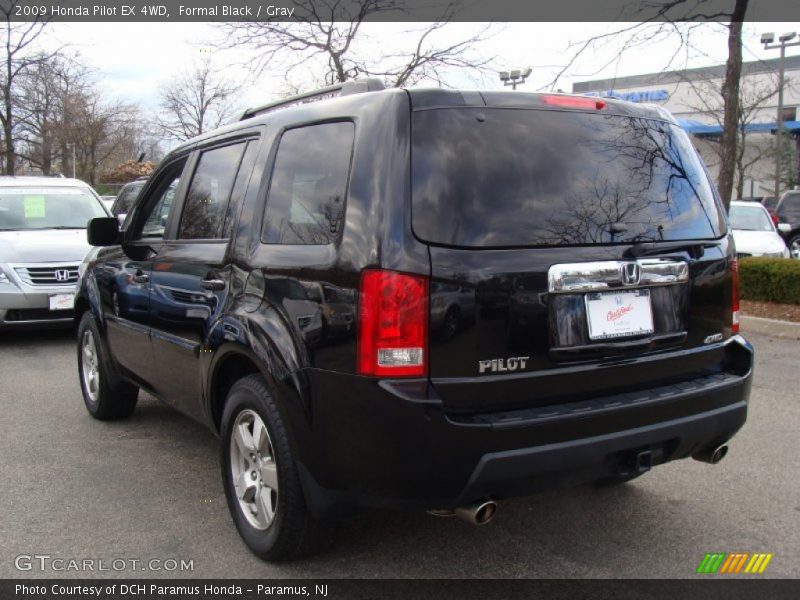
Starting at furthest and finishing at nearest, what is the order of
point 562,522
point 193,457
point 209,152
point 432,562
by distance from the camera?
point 193,457, point 209,152, point 562,522, point 432,562

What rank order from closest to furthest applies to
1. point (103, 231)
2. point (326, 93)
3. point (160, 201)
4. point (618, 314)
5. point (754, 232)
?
1. point (618, 314)
2. point (326, 93)
3. point (160, 201)
4. point (103, 231)
5. point (754, 232)

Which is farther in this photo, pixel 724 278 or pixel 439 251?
pixel 724 278

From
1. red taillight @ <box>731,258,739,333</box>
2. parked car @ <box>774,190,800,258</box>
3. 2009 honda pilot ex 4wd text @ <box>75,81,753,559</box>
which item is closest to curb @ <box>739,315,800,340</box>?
red taillight @ <box>731,258,739,333</box>

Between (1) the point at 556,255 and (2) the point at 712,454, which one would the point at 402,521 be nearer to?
(2) the point at 712,454

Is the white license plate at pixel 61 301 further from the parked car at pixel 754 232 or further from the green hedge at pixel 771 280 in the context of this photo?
the parked car at pixel 754 232

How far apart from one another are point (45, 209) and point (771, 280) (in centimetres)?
918

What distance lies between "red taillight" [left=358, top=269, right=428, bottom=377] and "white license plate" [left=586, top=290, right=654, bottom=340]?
27.1 inches

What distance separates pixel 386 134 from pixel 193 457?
9.12 feet

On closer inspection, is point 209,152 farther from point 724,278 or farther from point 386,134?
point 724,278

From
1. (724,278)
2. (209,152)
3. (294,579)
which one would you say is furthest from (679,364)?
(209,152)

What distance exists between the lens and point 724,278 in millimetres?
3264

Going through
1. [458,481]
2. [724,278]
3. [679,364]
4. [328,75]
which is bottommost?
[458,481]

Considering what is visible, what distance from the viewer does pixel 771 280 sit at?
944 centimetres

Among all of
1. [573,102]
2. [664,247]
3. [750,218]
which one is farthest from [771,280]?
[573,102]
